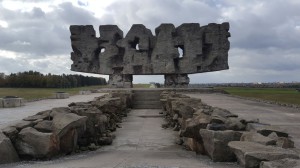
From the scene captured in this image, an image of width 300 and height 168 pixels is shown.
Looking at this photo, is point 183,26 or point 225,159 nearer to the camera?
point 225,159

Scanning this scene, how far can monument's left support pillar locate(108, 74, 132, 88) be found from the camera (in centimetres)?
3675

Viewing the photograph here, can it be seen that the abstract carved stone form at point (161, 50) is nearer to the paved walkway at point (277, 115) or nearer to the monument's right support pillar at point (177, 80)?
the monument's right support pillar at point (177, 80)

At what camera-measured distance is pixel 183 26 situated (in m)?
36.2

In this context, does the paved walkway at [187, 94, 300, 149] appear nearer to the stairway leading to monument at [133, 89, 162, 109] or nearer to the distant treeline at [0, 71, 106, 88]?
the stairway leading to monument at [133, 89, 162, 109]

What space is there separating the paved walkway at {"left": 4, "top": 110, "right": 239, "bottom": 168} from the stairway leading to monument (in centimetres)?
1189

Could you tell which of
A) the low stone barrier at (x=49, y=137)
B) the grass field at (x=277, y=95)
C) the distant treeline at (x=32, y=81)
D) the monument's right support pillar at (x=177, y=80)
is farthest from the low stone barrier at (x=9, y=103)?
the distant treeline at (x=32, y=81)

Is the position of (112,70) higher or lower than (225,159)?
higher

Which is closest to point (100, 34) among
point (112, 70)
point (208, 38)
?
point (112, 70)

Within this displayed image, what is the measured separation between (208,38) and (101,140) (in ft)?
91.4

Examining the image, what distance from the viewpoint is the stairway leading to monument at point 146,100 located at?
76.6 feet

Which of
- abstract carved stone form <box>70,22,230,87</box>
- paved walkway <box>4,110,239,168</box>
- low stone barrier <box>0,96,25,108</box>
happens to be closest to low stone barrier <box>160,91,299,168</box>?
paved walkway <box>4,110,239,168</box>

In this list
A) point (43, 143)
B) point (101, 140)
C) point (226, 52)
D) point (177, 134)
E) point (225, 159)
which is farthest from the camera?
point (226, 52)

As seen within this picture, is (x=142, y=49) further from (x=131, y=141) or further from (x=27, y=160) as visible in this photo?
(x=27, y=160)

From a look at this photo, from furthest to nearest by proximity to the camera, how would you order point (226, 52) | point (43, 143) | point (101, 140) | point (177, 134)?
point (226, 52) < point (177, 134) < point (101, 140) < point (43, 143)
